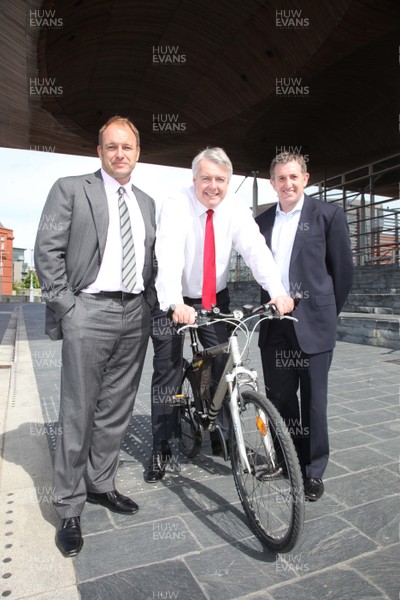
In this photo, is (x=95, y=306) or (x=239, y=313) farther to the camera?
(x=95, y=306)

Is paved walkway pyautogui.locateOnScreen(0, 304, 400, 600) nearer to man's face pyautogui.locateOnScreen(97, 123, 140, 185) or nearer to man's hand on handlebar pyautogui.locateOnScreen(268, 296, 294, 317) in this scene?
man's hand on handlebar pyautogui.locateOnScreen(268, 296, 294, 317)

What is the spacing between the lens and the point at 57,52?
1252 centimetres

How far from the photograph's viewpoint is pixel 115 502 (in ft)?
9.30

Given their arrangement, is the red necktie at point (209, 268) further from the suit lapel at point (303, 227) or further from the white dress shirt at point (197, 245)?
the suit lapel at point (303, 227)

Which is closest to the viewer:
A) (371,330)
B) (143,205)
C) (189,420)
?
(143,205)

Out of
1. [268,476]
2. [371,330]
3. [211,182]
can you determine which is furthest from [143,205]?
[371,330]

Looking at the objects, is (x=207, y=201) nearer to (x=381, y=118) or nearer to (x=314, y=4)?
(x=314, y=4)

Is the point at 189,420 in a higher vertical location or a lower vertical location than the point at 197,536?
higher

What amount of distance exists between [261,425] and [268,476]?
313 mm

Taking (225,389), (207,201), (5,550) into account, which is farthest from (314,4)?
(5,550)

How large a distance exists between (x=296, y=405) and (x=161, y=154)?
19893mm

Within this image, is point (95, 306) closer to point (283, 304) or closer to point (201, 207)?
point (201, 207)

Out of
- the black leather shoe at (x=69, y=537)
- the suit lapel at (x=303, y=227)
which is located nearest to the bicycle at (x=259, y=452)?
the suit lapel at (x=303, y=227)

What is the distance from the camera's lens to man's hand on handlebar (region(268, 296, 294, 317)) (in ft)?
8.45
